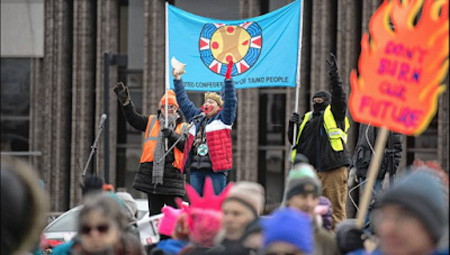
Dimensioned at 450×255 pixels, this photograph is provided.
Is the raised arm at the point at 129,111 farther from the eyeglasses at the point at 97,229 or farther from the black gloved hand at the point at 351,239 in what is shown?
the eyeglasses at the point at 97,229

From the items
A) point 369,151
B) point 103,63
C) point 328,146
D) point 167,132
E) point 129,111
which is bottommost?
point 369,151

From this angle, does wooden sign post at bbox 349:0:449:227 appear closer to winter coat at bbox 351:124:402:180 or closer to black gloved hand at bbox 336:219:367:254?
black gloved hand at bbox 336:219:367:254

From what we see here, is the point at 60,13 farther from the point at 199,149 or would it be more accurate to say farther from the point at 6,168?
the point at 6,168

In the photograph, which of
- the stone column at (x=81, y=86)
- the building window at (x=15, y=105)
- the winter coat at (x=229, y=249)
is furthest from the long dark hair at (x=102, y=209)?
the building window at (x=15, y=105)

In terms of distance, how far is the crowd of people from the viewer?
4410 mm

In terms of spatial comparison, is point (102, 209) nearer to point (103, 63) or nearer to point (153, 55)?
point (153, 55)

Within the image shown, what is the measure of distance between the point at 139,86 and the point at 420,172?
24466mm

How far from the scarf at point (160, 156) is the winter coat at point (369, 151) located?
85.5 inches

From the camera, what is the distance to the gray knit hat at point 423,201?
426cm

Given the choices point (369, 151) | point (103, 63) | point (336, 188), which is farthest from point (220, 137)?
point (103, 63)

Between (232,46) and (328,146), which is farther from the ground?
(232,46)

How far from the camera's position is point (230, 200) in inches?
243

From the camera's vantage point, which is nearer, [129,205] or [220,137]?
[129,205]

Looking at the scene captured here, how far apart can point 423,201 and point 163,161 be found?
7.27 meters
